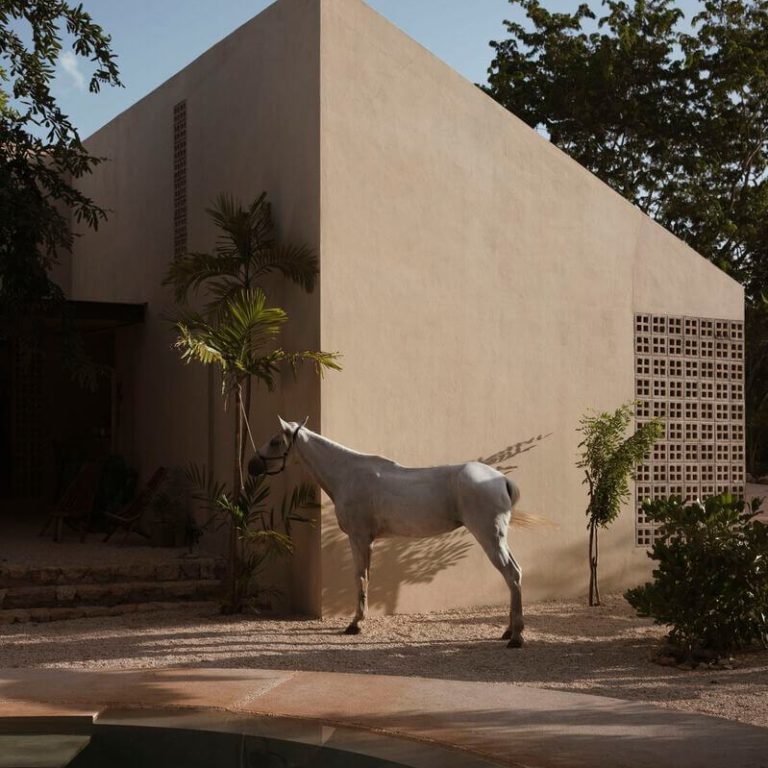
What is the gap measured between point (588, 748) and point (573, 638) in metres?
3.62

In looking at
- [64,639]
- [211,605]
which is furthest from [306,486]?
[64,639]

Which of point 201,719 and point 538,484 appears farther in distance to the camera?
point 538,484

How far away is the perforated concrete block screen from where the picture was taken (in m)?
11.0

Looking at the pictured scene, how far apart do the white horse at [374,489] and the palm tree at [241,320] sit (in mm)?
564

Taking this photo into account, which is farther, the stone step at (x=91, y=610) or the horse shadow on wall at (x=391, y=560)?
the horse shadow on wall at (x=391, y=560)

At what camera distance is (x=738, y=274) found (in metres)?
21.5

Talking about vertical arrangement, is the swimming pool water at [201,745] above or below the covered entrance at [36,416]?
below

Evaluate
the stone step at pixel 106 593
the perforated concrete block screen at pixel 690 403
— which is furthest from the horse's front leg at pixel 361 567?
the perforated concrete block screen at pixel 690 403

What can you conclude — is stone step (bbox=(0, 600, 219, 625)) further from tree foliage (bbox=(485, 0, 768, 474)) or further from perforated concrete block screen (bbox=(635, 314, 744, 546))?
tree foliage (bbox=(485, 0, 768, 474))

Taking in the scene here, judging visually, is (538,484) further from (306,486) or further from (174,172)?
(174,172)

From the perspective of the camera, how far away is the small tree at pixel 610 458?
997 cm

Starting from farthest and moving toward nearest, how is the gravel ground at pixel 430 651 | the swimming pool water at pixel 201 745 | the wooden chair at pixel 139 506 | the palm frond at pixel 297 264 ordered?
the wooden chair at pixel 139 506
the palm frond at pixel 297 264
the gravel ground at pixel 430 651
the swimming pool water at pixel 201 745

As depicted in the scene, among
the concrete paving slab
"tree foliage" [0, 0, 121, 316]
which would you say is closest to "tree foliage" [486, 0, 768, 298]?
"tree foliage" [0, 0, 121, 316]

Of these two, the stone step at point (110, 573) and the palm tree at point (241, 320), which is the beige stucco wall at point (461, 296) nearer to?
the palm tree at point (241, 320)
